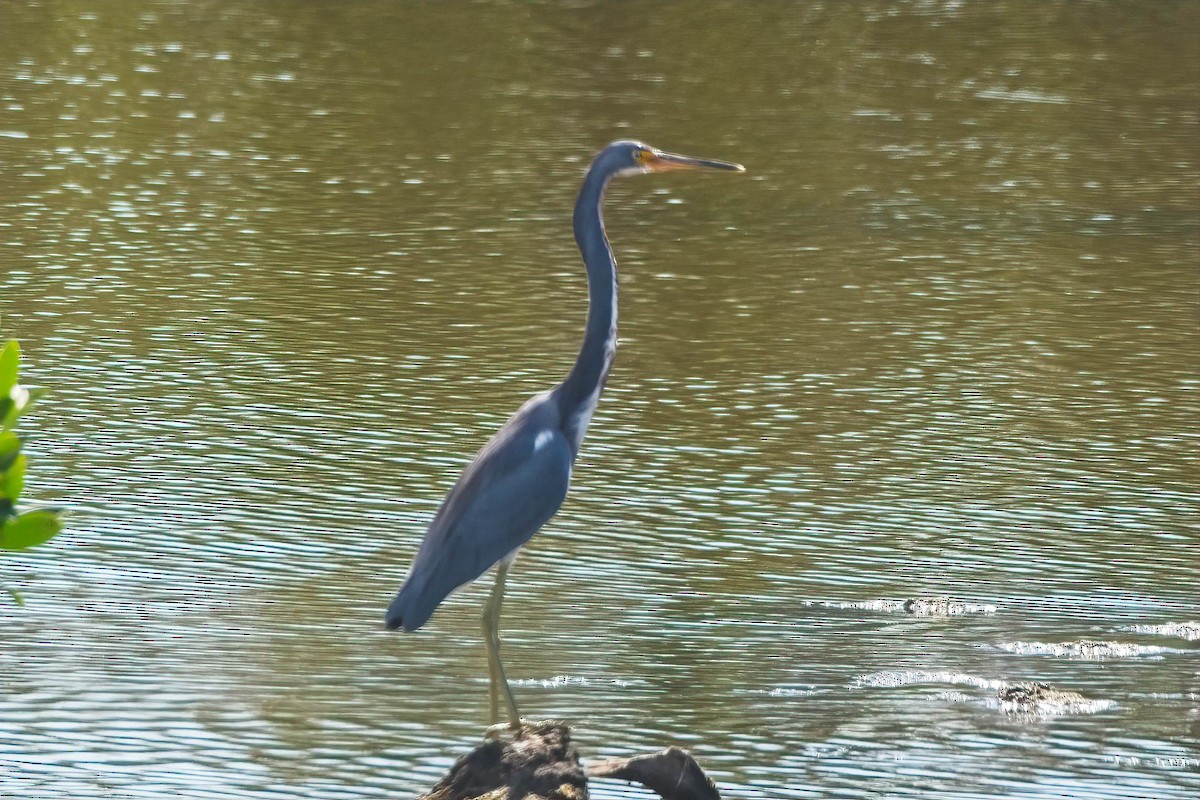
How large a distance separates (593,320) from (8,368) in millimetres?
3205

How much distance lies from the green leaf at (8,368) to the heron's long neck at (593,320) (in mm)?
3016

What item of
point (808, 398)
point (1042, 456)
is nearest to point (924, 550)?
point (1042, 456)

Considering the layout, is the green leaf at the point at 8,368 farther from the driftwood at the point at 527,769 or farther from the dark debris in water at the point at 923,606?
the dark debris in water at the point at 923,606

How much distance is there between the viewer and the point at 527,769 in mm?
6648

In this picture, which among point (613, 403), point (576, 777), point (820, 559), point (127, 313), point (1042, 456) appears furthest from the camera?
point (127, 313)

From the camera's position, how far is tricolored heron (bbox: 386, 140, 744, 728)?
734 cm

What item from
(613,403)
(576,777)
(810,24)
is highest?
(576,777)

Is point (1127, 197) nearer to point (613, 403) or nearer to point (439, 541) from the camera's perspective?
point (613, 403)

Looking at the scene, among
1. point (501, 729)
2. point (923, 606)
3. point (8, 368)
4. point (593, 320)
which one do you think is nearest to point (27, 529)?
point (8, 368)

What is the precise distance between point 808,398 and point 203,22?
17.5 metres

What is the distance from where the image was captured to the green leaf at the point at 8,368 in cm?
476

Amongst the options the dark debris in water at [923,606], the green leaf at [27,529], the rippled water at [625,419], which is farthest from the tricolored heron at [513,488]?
the green leaf at [27,529]

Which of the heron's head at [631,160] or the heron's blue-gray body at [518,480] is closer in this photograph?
the heron's blue-gray body at [518,480]

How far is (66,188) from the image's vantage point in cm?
1822
